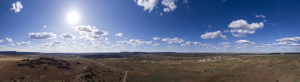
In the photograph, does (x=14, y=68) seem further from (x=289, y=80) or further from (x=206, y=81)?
(x=289, y=80)

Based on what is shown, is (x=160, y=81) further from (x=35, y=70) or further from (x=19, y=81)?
(x=35, y=70)

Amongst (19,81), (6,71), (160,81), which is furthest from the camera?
(6,71)

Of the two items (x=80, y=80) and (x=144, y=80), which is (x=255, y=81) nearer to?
(x=144, y=80)

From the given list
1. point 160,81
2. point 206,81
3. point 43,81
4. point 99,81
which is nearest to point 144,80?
point 160,81

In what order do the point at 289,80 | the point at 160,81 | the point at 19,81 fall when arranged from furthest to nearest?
the point at 160,81 < the point at 19,81 < the point at 289,80

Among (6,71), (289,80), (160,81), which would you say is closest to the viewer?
(289,80)

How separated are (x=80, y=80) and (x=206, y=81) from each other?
1088 inches

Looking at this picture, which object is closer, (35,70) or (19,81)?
(19,81)

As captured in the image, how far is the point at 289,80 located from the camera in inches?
1049

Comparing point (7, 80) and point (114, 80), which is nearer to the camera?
point (7, 80)

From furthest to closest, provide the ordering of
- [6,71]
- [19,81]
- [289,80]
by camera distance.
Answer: [6,71] → [19,81] → [289,80]

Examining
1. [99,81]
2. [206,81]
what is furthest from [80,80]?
[206,81]

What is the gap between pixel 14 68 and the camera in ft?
129

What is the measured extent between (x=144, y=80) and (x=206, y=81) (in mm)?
13579
